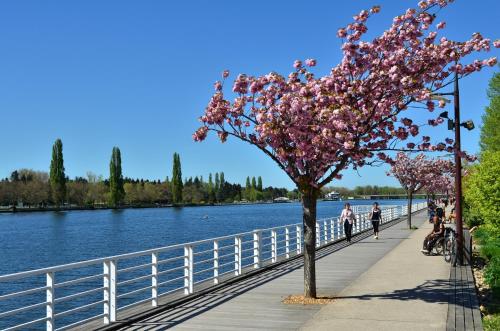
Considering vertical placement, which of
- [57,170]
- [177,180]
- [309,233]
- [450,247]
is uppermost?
[57,170]

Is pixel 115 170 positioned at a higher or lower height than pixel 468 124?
higher

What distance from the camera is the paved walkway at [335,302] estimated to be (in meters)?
8.98

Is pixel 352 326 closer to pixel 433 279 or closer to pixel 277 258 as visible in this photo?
pixel 433 279

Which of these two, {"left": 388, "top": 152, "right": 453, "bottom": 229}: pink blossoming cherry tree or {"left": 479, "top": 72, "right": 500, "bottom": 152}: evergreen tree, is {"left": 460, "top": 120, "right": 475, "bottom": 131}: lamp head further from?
{"left": 479, "top": 72, "right": 500, "bottom": 152}: evergreen tree

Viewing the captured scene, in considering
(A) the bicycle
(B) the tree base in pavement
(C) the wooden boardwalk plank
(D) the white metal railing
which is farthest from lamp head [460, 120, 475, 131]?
(B) the tree base in pavement

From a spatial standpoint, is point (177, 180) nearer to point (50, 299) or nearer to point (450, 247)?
point (450, 247)

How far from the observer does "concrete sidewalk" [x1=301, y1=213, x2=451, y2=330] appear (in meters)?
8.90

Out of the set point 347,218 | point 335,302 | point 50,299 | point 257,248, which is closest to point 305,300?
point 335,302

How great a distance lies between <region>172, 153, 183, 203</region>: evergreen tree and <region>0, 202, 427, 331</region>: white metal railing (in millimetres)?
131518

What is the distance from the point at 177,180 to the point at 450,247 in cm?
15498

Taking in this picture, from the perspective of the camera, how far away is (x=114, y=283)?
30.6 ft

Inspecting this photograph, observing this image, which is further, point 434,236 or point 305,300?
point 434,236

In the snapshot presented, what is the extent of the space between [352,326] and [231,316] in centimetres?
203

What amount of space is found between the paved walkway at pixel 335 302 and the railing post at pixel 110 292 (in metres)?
0.44
